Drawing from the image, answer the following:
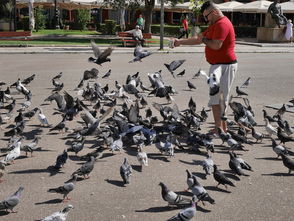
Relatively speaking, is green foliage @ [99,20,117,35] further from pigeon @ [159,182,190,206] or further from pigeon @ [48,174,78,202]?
pigeon @ [159,182,190,206]

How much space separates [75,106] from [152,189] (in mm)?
3052

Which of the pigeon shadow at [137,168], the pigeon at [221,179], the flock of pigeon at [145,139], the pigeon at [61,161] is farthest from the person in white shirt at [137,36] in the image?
the pigeon at [221,179]

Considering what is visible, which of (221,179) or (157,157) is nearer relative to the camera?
(221,179)

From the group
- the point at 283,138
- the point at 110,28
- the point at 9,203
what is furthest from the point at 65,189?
the point at 110,28

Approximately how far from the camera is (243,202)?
5.21 m

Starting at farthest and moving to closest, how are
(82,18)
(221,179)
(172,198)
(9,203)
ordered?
1. (82,18)
2. (221,179)
3. (172,198)
4. (9,203)

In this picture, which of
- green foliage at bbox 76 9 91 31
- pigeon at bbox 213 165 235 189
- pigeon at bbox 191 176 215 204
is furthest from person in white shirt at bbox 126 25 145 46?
green foliage at bbox 76 9 91 31

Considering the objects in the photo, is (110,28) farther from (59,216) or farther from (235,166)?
(59,216)

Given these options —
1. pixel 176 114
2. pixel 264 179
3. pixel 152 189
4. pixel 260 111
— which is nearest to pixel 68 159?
pixel 152 189

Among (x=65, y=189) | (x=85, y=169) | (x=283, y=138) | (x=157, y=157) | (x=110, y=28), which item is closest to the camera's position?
(x=65, y=189)

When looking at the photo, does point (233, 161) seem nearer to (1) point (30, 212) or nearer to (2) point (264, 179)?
(2) point (264, 179)

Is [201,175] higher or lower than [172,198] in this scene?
lower

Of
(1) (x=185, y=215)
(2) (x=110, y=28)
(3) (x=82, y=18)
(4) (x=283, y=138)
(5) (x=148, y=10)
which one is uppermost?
(5) (x=148, y=10)

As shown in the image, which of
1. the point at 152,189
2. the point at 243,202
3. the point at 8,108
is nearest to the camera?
the point at 243,202
